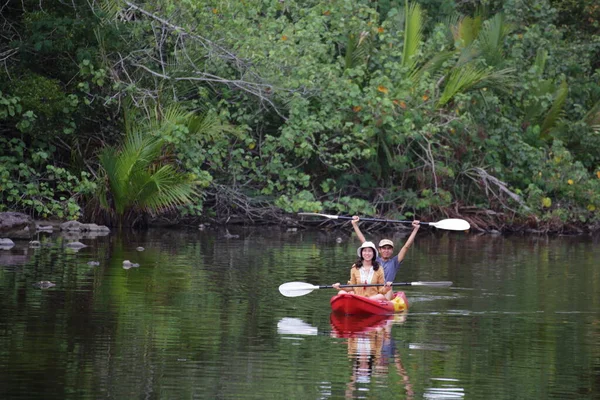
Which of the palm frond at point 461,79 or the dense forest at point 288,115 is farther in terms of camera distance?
the palm frond at point 461,79

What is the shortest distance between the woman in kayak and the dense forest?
9.56m

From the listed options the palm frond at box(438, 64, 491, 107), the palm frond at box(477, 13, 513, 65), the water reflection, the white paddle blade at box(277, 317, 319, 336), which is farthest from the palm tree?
the white paddle blade at box(277, 317, 319, 336)

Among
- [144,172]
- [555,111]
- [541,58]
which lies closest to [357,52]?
[541,58]

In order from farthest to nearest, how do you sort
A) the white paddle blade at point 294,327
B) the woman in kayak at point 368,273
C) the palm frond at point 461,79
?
the palm frond at point 461,79 < the woman in kayak at point 368,273 < the white paddle blade at point 294,327

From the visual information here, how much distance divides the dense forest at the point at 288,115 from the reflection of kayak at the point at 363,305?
10.4 m

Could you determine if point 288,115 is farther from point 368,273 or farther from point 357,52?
point 368,273

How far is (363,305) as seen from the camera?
1483 centimetres

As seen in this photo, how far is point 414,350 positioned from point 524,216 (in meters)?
19.1

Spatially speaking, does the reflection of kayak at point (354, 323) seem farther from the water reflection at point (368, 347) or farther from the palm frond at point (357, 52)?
the palm frond at point (357, 52)

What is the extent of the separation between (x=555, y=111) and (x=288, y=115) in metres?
8.20

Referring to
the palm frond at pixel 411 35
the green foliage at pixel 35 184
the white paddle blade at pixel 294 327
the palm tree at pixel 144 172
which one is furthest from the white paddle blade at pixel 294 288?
the palm frond at pixel 411 35

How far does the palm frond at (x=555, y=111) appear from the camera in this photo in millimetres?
32312

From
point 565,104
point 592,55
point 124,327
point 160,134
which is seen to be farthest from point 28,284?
point 592,55

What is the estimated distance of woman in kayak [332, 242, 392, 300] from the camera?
15.6 m
